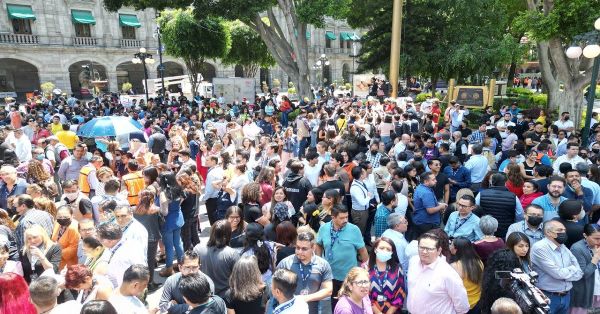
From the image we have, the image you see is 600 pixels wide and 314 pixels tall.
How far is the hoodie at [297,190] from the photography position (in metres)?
5.73

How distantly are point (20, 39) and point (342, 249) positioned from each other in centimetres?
3498

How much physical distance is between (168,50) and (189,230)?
20653mm

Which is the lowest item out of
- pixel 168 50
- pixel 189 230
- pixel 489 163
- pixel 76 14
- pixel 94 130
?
pixel 189 230

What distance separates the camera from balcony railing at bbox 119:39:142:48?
3559cm

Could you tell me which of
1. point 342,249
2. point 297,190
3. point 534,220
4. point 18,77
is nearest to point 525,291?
point 534,220

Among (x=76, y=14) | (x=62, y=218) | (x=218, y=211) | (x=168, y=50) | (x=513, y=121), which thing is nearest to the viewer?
(x=62, y=218)

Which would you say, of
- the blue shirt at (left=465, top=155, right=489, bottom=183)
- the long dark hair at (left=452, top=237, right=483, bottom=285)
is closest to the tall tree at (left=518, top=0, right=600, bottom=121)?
the blue shirt at (left=465, top=155, right=489, bottom=183)

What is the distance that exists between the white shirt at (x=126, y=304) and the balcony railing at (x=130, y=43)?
36502 mm

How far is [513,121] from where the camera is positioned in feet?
37.9

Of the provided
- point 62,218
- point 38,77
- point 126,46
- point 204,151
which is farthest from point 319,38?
point 62,218

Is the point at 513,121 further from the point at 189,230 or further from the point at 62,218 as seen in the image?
the point at 62,218

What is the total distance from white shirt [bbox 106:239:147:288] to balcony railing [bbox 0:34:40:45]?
3341 centimetres

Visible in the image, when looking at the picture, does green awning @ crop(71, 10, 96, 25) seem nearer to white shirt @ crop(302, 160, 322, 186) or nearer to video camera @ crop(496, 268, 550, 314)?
white shirt @ crop(302, 160, 322, 186)

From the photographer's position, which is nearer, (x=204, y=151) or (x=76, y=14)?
(x=204, y=151)
